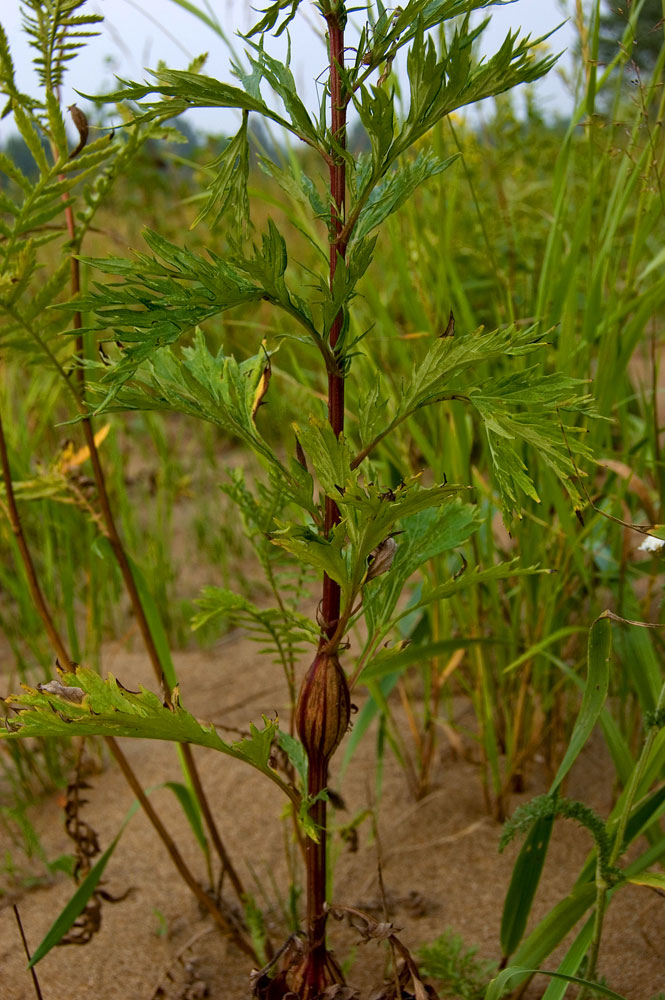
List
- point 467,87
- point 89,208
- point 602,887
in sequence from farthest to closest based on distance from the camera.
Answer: point 89,208 < point 602,887 < point 467,87

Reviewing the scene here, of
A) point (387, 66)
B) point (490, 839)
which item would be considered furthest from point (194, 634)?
point (387, 66)

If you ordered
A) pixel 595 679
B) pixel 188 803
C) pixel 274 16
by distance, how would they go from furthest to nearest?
pixel 188 803 < pixel 595 679 < pixel 274 16

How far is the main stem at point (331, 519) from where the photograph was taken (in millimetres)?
704

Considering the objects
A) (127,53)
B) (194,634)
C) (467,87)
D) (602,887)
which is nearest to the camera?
(467,87)

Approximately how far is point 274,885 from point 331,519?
0.63 m

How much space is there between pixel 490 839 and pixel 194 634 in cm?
A: 101

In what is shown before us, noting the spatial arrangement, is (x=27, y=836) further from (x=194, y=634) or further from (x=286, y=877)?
(x=194, y=634)

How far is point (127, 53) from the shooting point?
195 cm

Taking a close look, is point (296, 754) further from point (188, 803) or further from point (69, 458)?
point (69, 458)

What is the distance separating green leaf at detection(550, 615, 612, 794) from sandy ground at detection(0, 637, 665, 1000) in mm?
346

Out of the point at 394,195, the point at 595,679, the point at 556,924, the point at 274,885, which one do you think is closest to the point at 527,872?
the point at 556,924

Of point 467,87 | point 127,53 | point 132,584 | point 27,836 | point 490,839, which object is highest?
point 127,53

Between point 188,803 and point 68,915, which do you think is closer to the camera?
point 68,915

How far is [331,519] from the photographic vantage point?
783 millimetres
